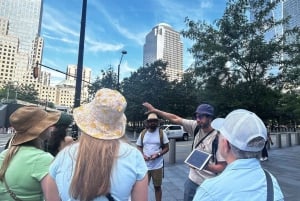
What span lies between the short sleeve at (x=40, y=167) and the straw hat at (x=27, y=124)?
218 mm

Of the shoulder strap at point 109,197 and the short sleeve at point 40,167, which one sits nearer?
the shoulder strap at point 109,197

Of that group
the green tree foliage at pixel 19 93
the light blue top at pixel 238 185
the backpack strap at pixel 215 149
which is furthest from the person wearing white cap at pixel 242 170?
the green tree foliage at pixel 19 93

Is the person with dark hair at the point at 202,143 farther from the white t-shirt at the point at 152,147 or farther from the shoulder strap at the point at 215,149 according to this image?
the white t-shirt at the point at 152,147

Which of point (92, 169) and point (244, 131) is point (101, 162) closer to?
point (92, 169)

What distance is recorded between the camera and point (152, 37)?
5106 centimetres

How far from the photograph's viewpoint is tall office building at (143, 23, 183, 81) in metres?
48.1

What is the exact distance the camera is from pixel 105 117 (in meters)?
1.94

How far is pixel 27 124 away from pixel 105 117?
85 centimetres

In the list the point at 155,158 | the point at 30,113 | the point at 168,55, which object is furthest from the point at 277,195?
the point at 168,55

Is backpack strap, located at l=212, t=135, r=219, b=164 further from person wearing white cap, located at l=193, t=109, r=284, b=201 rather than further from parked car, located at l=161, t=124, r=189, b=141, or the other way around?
parked car, located at l=161, t=124, r=189, b=141

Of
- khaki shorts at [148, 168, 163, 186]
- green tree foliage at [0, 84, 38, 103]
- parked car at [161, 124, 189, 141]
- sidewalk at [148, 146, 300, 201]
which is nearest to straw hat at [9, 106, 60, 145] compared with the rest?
khaki shorts at [148, 168, 163, 186]

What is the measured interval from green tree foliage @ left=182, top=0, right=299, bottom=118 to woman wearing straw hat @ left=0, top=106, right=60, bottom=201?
31.7 ft

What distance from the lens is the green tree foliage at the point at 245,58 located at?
11180 mm

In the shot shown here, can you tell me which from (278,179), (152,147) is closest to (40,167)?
(152,147)
